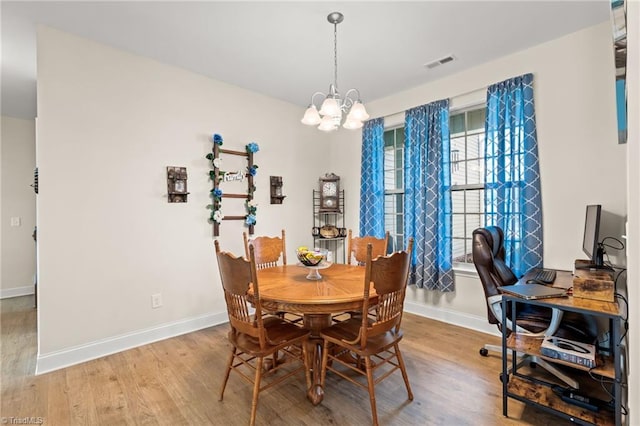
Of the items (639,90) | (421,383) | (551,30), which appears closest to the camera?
(639,90)

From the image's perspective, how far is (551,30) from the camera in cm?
253

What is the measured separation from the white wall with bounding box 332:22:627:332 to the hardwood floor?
3.55ft

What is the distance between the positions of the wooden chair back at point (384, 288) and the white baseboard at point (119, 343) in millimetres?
2128

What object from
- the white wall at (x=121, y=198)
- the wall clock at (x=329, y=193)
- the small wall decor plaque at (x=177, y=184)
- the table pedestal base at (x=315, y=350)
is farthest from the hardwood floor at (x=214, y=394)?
the wall clock at (x=329, y=193)

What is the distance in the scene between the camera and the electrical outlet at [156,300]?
9.73ft

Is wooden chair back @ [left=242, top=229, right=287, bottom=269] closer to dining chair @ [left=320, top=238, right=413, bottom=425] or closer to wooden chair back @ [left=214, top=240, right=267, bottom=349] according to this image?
wooden chair back @ [left=214, top=240, right=267, bottom=349]

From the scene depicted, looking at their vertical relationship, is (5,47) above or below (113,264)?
above

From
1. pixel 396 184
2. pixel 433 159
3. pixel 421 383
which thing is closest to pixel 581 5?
pixel 433 159

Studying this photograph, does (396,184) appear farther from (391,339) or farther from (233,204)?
(391,339)

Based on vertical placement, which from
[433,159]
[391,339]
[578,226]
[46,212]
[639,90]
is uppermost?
[433,159]

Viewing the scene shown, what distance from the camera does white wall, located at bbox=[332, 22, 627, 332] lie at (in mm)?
2400

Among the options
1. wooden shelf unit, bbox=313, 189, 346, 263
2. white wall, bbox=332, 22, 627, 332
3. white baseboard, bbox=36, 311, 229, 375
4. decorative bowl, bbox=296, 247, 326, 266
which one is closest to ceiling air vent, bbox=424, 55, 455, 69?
white wall, bbox=332, 22, 627, 332

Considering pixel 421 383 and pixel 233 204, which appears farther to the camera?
pixel 233 204

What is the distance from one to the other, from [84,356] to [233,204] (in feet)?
6.28
